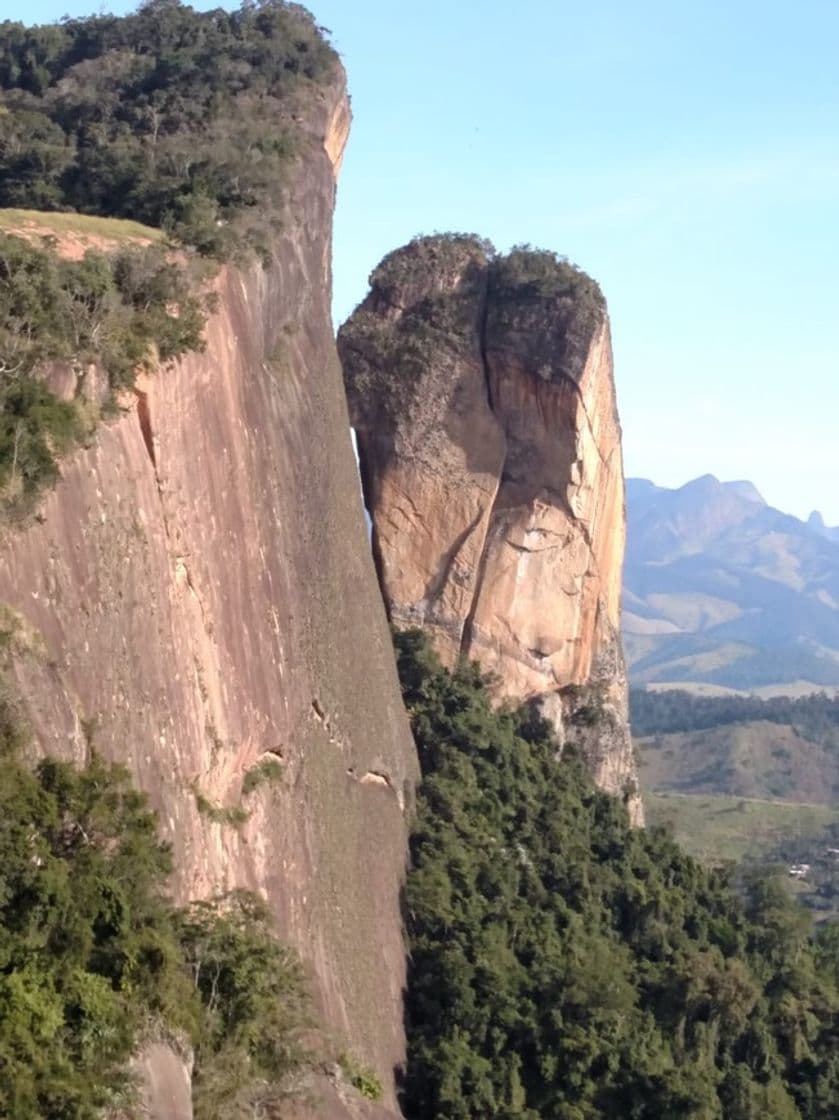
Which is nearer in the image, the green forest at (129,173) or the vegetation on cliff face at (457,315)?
the green forest at (129,173)

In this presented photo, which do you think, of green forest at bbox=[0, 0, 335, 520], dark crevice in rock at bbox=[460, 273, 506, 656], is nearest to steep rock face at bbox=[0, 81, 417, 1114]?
green forest at bbox=[0, 0, 335, 520]

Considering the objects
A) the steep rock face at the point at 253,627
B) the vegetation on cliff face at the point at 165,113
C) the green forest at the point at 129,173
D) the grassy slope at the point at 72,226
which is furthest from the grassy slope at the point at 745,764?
the grassy slope at the point at 72,226

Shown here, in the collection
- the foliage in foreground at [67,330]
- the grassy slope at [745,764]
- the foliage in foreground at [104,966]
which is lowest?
the grassy slope at [745,764]

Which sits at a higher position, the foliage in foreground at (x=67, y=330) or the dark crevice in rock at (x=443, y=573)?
the foliage in foreground at (x=67, y=330)

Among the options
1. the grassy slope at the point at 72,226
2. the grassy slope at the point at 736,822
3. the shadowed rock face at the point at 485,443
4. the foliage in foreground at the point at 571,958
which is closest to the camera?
the grassy slope at the point at 72,226

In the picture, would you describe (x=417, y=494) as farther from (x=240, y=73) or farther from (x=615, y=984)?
(x=615, y=984)

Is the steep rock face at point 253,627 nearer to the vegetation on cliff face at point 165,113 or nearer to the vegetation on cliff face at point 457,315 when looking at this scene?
the vegetation on cliff face at point 165,113

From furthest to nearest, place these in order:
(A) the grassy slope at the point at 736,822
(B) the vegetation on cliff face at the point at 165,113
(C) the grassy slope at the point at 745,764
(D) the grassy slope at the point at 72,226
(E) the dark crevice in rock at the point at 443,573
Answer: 1. (C) the grassy slope at the point at 745,764
2. (A) the grassy slope at the point at 736,822
3. (E) the dark crevice in rock at the point at 443,573
4. (B) the vegetation on cliff face at the point at 165,113
5. (D) the grassy slope at the point at 72,226
